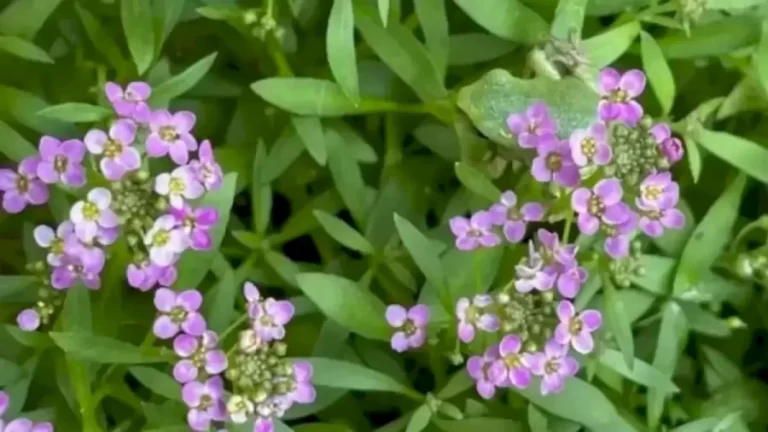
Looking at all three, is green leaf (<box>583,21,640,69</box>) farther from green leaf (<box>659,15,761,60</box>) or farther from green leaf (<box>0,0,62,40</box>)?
green leaf (<box>0,0,62,40</box>)

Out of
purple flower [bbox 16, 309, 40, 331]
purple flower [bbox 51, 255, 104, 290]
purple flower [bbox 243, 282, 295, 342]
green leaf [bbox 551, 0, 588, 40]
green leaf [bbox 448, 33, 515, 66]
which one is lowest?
purple flower [bbox 16, 309, 40, 331]

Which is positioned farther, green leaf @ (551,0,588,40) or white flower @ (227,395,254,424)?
green leaf @ (551,0,588,40)

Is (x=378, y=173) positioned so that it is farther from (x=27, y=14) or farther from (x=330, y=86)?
(x=27, y=14)

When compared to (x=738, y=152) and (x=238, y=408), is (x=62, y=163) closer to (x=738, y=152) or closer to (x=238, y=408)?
(x=238, y=408)

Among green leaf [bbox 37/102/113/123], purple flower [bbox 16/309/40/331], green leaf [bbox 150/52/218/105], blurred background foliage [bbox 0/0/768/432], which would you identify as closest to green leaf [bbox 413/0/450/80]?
blurred background foliage [bbox 0/0/768/432]

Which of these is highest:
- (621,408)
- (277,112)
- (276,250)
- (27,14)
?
(27,14)

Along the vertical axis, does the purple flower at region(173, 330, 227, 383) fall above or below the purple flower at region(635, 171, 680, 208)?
below

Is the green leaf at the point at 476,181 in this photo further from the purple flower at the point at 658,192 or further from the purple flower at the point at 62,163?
the purple flower at the point at 62,163

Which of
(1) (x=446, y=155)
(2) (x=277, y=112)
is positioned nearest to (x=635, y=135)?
(1) (x=446, y=155)
